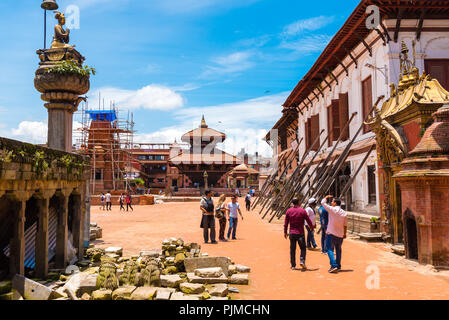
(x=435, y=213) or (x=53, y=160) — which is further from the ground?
(x=53, y=160)

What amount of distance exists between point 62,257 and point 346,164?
1511 centimetres

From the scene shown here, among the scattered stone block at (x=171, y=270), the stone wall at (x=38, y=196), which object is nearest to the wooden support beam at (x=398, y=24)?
the scattered stone block at (x=171, y=270)

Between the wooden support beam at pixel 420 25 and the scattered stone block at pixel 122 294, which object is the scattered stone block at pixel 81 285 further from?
the wooden support beam at pixel 420 25

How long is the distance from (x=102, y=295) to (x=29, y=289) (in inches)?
44.0

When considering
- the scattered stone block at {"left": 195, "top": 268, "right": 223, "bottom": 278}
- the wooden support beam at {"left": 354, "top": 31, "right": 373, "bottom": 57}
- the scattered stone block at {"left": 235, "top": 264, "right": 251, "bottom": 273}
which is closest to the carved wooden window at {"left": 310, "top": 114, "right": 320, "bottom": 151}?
the wooden support beam at {"left": 354, "top": 31, "right": 373, "bottom": 57}

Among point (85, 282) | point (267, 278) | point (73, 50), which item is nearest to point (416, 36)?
point (267, 278)

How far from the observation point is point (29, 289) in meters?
5.46

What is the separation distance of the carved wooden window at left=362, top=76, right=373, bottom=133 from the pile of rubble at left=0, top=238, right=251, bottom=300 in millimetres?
11055

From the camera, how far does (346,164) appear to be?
→ 1875 centimetres

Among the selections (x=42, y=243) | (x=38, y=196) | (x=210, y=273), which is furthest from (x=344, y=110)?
(x=42, y=243)
